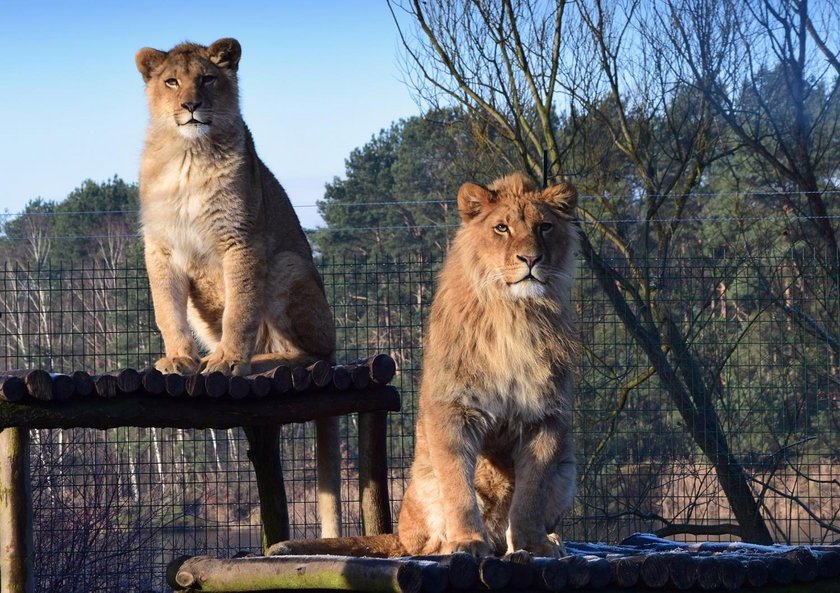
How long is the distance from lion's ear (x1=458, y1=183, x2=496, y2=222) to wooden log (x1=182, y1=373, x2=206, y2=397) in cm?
127

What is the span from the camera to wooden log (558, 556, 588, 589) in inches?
139

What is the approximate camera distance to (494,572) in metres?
Result: 3.44

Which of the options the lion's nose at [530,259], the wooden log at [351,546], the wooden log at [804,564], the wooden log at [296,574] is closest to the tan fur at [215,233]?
the wooden log at [351,546]

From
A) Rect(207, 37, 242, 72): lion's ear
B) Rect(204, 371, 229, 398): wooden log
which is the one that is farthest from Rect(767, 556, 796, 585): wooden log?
Rect(207, 37, 242, 72): lion's ear

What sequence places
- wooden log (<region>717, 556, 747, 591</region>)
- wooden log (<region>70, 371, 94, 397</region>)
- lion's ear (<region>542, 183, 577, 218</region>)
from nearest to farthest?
1. wooden log (<region>717, 556, 747, 591</region>)
2. lion's ear (<region>542, 183, 577, 218</region>)
3. wooden log (<region>70, 371, 94, 397</region>)

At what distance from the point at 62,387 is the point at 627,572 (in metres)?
2.27

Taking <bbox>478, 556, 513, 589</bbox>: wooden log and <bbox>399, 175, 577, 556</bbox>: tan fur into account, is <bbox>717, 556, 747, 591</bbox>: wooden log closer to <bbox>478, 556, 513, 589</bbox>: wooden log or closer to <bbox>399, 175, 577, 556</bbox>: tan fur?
<bbox>399, 175, 577, 556</bbox>: tan fur

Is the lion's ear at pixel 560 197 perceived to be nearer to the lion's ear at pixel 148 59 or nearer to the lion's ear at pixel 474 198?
the lion's ear at pixel 474 198

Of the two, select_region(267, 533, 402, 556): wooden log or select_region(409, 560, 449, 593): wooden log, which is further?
select_region(267, 533, 402, 556): wooden log

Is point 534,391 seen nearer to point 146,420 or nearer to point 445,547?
point 445,547

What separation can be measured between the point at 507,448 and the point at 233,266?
1.50m

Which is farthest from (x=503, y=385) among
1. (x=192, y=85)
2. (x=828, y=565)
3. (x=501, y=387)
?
(x=192, y=85)

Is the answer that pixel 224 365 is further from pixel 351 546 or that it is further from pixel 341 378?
pixel 351 546

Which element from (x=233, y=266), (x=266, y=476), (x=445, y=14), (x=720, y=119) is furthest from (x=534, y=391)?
(x=720, y=119)
